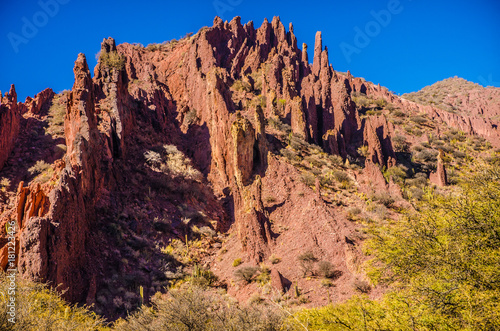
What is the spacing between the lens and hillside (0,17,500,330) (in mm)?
16406

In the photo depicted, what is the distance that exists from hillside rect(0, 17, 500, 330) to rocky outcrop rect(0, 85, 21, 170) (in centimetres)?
15

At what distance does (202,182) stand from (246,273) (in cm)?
1285

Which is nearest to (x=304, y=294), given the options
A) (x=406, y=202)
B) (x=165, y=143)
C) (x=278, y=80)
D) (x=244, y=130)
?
(x=406, y=202)

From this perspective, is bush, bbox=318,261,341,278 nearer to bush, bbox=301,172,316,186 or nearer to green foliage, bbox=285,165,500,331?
green foliage, bbox=285,165,500,331

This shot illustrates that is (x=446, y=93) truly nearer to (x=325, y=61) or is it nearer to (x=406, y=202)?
(x=325, y=61)

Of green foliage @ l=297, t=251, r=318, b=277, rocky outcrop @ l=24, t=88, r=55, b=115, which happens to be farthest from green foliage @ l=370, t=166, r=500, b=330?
rocky outcrop @ l=24, t=88, r=55, b=115

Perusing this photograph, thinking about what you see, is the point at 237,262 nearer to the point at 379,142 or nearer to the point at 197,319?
the point at 197,319

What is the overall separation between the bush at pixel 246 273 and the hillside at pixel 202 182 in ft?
0.18

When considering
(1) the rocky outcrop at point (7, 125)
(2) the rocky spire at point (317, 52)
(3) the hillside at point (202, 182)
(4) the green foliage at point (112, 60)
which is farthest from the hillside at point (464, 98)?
(1) the rocky outcrop at point (7, 125)

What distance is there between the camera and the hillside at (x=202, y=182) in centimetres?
1641

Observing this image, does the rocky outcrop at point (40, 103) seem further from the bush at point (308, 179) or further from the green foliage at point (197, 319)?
the green foliage at point (197, 319)

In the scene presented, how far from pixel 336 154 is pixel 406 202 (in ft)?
34.6

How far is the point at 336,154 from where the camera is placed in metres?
32.5

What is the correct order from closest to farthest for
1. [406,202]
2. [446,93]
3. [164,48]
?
[406,202], [164,48], [446,93]
